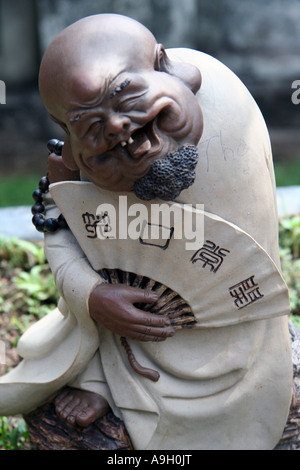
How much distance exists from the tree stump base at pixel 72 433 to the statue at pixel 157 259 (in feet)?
0.13

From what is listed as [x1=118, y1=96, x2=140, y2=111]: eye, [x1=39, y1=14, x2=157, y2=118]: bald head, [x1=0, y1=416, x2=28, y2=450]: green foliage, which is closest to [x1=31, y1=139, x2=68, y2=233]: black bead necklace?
[x1=39, y1=14, x2=157, y2=118]: bald head

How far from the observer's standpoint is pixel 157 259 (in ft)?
6.78

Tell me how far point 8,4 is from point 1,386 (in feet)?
15.3

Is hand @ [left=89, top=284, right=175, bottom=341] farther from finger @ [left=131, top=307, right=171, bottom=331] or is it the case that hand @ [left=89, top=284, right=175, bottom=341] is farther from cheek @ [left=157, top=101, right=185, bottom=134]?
cheek @ [left=157, top=101, right=185, bottom=134]

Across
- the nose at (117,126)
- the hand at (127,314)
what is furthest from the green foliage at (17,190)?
the nose at (117,126)

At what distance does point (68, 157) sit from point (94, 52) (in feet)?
1.22

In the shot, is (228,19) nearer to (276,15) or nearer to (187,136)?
(276,15)

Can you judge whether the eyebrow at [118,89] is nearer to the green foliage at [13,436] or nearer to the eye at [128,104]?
the eye at [128,104]

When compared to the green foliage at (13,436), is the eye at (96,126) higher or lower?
higher

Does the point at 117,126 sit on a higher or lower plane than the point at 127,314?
higher

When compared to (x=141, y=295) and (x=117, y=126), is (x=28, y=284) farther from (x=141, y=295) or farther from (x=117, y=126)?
(x=117, y=126)

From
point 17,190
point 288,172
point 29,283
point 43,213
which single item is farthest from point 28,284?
point 288,172

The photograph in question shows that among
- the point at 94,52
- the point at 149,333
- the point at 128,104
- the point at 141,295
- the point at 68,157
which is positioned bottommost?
the point at 149,333

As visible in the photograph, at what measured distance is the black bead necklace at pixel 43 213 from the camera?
2.22 m
